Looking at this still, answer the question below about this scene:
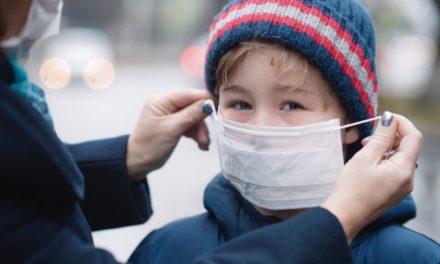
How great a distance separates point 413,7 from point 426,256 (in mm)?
20980

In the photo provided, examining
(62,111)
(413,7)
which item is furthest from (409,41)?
(62,111)

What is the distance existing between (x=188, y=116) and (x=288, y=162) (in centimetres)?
41

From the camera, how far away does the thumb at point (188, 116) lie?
2170mm

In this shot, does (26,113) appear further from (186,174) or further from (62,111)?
(62,111)

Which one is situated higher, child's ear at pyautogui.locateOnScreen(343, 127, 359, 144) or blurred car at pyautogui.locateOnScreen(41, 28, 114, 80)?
child's ear at pyautogui.locateOnScreen(343, 127, 359, 144)

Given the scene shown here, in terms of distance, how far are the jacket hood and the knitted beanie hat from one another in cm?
27

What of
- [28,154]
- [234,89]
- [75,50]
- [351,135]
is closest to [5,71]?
[28,154]

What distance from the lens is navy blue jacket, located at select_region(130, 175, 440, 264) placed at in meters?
1.77

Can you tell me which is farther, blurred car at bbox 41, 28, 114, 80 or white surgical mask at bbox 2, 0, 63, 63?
blurred car at bbox 41, 28, 114, 80

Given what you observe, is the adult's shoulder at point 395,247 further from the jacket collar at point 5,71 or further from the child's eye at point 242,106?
the jacket collar at point 5,71

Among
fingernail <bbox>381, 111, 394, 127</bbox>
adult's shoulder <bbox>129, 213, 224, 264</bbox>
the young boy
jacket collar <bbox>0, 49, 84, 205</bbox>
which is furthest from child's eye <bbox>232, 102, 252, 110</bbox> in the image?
jacket collar <bbox>0, 49, 84, 205</bbox>

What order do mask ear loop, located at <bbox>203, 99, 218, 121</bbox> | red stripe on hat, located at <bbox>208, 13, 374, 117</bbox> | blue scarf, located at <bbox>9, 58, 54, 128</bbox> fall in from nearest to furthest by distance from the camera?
blue scarf, located at <bbox>9, 58, 54, 128</bbox> → red stripe on hat, located at <bbox>208, 13, 374, 117</bbox> → mask ear loop, located at <bbox>203, 99, 218, 121</bbox>

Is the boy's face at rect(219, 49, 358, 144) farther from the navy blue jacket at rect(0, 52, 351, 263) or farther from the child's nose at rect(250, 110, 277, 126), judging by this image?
the navy blue jacket at rect(0, 52, 351, 263)

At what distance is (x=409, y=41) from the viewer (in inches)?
1262
